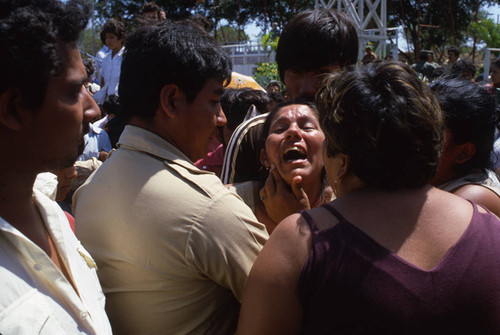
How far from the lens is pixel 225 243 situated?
161 centimetres

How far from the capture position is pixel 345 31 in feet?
8.36

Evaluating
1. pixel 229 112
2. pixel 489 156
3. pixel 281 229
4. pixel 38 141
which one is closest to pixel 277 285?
pixel 281 229

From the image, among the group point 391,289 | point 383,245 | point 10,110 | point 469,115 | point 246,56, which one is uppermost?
point 10,110

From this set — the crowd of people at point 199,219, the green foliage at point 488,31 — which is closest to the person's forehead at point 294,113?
the crowd of people at point 199,219

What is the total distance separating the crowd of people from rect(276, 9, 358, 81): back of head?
708 mm

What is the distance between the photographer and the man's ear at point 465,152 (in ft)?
7.86

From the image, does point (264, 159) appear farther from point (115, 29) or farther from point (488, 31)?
point (488, 31)

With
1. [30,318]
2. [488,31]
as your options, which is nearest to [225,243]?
[30,318]

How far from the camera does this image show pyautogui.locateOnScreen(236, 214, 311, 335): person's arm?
1.49 m

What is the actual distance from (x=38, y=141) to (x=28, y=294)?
17.0 inches

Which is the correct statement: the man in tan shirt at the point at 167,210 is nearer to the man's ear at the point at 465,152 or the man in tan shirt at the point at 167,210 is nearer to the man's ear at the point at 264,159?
the man's ear at the point at 264,159

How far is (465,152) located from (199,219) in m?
1.47

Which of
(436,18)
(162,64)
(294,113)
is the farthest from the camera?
(436,18)

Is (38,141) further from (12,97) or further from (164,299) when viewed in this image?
(164,299)
